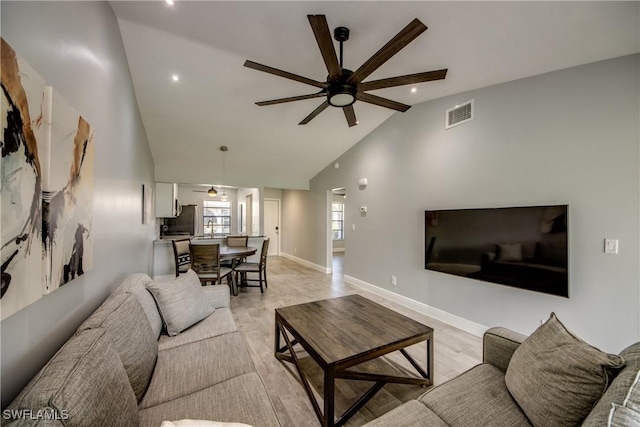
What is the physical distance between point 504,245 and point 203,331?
296 centimetres

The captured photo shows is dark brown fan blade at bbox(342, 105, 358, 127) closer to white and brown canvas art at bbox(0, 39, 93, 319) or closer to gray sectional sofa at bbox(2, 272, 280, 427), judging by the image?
white and brown canvas art at bbox(0, 39, 93, 319)

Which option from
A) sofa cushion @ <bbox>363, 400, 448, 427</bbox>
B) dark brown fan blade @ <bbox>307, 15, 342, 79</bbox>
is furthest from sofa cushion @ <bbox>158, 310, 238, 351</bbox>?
dark brown fan blade @ <bbox>307, 15, 342, 79</bbox>

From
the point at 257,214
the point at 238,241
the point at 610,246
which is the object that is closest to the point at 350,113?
the point at 610,246

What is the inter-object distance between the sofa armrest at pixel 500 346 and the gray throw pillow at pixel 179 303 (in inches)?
84.2

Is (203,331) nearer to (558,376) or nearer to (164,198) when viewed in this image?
(558,376)

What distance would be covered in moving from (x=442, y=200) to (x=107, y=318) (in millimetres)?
3481

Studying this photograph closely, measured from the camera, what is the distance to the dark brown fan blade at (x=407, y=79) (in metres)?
1.99

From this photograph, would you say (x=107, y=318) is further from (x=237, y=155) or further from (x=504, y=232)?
(x=237, y=155)

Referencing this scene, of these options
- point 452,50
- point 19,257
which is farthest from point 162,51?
point 452,50

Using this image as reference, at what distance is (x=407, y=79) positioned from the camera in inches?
80.6

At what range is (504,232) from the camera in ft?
8.70

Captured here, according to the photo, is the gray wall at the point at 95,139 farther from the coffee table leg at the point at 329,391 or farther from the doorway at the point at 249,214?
the doorway at the point at 249,214

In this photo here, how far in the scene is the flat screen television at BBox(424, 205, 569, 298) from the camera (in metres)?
2.29

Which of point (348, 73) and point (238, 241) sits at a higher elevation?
point (348, 73)
